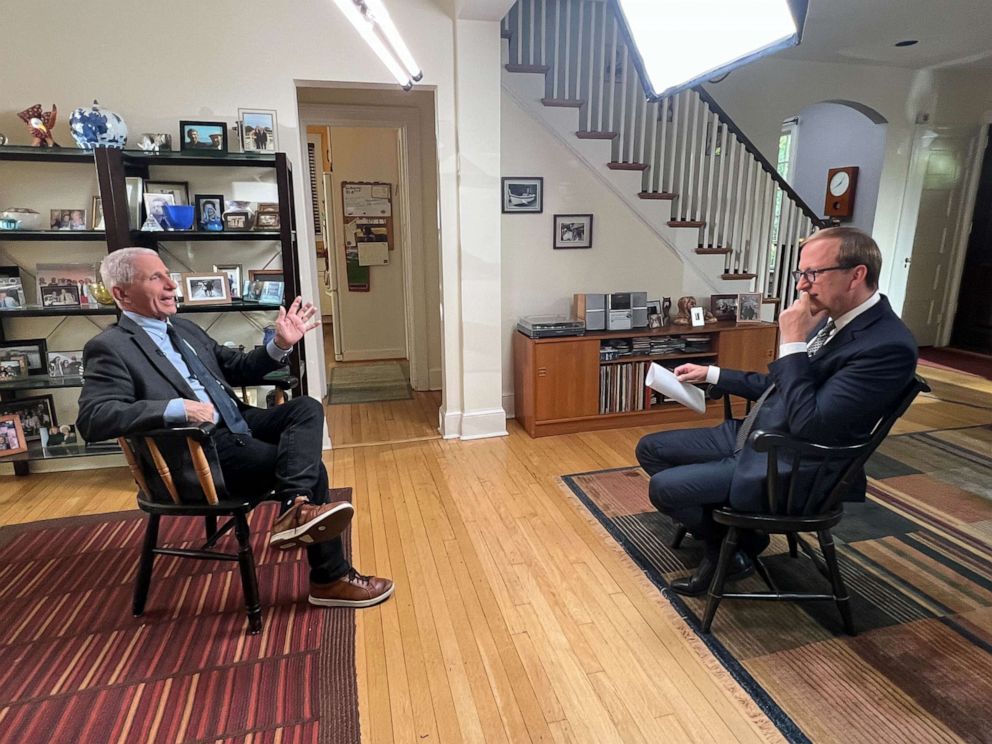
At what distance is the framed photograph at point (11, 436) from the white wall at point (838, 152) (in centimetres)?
686

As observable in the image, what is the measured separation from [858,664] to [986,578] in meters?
0.89

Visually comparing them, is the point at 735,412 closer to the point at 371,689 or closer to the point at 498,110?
the point at 498,110

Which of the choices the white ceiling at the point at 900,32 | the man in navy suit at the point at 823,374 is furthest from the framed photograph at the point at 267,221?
the white ceiling at the point at 900,32

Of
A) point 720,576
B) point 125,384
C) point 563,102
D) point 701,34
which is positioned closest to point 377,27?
point 701,34

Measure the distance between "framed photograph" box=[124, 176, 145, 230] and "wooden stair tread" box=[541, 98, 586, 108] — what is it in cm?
236

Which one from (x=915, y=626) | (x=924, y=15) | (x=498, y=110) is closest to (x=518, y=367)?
(x=498, y=110)

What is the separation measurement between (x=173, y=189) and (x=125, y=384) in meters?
1.65

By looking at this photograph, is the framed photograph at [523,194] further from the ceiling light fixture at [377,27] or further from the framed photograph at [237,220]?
the ceiling light fixture at [377,27]

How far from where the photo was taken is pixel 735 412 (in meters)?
4.28

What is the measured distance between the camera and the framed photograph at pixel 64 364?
3088 millimetres

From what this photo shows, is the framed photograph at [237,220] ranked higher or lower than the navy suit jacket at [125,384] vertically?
higher

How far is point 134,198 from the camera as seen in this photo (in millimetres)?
2902

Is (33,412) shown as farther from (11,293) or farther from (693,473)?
(693,473)

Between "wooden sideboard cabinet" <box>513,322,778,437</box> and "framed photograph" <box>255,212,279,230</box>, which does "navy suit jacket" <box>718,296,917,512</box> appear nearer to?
"wooden sideboard cabinet" <box>513,322,778,437</box>
